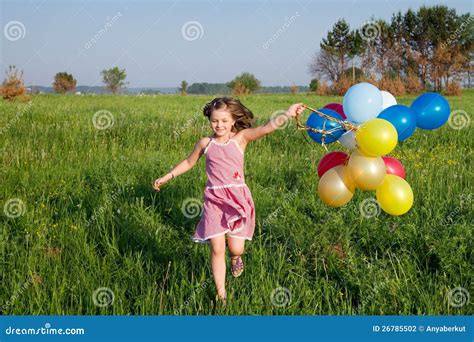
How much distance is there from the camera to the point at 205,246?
12.4 ft

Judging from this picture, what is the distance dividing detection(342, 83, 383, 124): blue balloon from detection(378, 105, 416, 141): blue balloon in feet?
0.26

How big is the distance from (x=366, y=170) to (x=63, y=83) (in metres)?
45.6

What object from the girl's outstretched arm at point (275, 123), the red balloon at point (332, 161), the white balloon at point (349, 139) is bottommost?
the red balloon at point (332, 161)

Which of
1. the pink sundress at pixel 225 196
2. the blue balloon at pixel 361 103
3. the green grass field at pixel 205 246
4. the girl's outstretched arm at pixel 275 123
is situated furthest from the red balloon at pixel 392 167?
the pink sundress at pixel 225 196

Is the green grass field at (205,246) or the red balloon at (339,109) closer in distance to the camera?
the green grass field at (205,246)

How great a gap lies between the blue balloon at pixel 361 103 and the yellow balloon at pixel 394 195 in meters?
0.41

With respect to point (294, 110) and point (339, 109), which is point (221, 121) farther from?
point (339, 109)

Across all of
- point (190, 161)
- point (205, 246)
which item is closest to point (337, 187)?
point (190, 161)

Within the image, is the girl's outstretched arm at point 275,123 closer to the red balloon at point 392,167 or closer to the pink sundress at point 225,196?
the pink sundress at point 225,196

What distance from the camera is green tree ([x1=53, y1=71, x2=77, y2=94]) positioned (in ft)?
143

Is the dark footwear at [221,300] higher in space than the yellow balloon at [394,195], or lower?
lower

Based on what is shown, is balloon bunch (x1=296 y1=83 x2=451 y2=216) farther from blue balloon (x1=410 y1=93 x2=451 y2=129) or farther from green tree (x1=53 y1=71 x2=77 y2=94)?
green tree (x1=53 y1=71 x2=77 y2=94)

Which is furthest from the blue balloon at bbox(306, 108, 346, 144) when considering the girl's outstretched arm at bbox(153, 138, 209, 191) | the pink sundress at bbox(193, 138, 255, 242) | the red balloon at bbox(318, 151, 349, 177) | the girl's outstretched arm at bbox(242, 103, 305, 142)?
the girl's outstretched arm at bbox(153, 138, 209, 191)

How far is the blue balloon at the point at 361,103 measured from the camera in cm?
314
